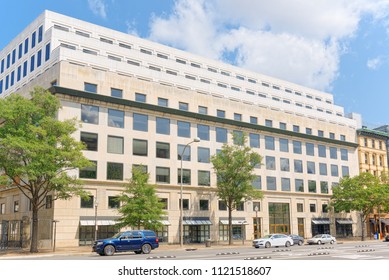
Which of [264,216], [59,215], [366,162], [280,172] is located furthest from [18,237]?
[366,162]

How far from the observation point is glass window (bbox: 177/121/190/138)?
5565cm

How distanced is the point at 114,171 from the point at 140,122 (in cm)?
692

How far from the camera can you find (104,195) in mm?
47938

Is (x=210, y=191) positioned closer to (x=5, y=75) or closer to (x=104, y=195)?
(x=104, y=195)

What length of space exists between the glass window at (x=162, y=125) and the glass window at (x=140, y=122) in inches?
60.0

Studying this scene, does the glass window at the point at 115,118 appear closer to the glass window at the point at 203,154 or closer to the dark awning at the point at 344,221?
the glass window at the point at 203,154

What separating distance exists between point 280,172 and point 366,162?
24913 millimetres

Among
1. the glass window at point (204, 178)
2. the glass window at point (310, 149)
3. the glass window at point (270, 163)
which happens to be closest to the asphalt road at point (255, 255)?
the glass window at point (204, 178)

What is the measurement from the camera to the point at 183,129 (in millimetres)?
56062

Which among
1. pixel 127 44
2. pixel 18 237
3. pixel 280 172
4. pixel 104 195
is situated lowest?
pixel 18 237

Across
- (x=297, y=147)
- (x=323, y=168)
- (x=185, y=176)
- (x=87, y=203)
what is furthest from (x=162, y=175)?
(x=323, y=168)

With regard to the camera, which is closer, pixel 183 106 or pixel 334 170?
pixel 183 106

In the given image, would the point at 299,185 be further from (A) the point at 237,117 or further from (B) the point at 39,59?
(B) the point at 39,59

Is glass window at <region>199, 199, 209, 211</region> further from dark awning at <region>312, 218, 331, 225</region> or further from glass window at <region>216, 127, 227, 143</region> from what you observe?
dark awning at <region>312, 218, 331, 225</region>
